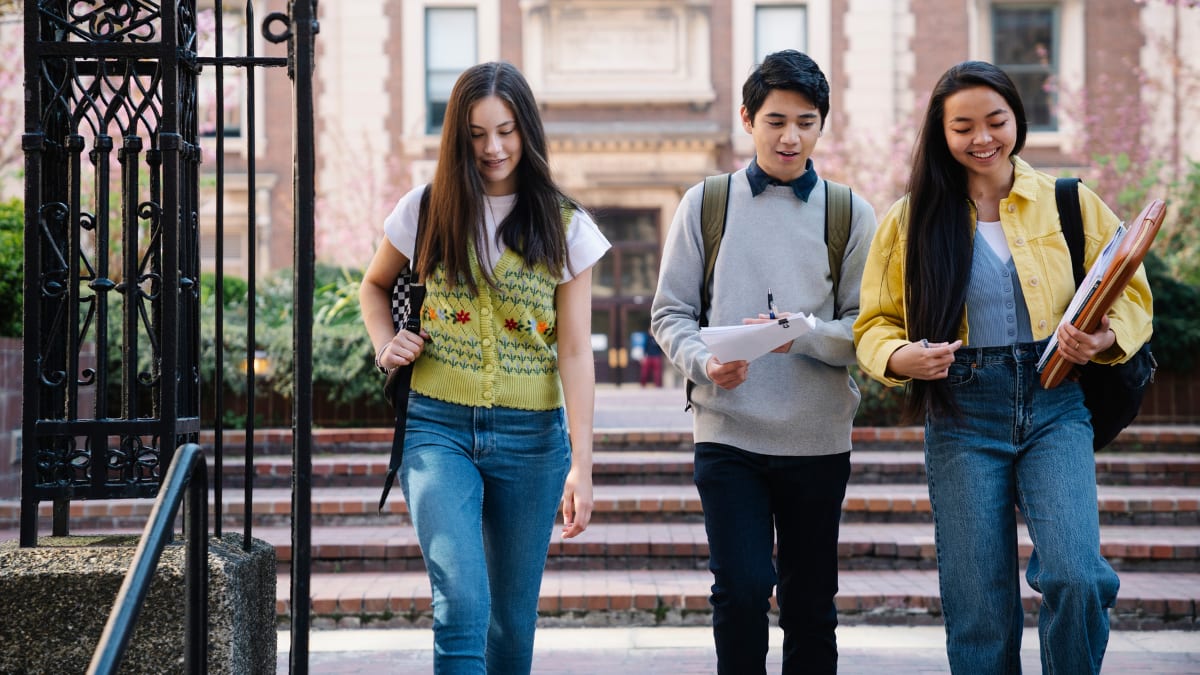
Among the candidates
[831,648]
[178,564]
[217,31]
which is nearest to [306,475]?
[178,564]

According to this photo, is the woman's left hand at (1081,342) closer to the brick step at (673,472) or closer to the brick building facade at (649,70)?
the brick step at (673,472)

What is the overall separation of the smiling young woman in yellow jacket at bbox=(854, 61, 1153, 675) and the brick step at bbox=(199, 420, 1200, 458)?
5828 millimetres

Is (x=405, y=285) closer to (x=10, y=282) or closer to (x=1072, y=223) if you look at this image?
(x=1072, y=223)

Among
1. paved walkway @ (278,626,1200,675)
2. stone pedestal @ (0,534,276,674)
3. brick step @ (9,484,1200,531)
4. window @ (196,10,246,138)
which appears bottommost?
paved walkway @ (278,626,1200,675)

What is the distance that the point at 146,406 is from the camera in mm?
9406

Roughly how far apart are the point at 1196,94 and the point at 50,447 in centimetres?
1960

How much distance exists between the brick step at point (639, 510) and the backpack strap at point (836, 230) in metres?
4.02

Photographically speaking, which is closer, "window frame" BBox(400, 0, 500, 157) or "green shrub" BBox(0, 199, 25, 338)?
"green shrub" BBox(0, 199, 25, 338)

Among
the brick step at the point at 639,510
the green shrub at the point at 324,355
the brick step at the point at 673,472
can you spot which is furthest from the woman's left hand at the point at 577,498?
the green shrub at the point at 324,355

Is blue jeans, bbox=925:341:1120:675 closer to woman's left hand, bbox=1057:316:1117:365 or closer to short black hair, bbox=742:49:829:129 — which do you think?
woman's left hand, bbox=1057:316:1117:365

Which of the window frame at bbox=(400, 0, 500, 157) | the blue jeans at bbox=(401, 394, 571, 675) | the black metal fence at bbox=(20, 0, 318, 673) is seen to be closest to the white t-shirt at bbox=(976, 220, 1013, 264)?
the blue jeans at bbox=(401, 394, 571, 675)

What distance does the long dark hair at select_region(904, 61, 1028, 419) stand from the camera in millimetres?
3066

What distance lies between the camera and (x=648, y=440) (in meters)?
9.09

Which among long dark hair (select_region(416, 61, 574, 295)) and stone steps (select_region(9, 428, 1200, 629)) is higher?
long dark hair (select_region(416, 61, 574, 295))
